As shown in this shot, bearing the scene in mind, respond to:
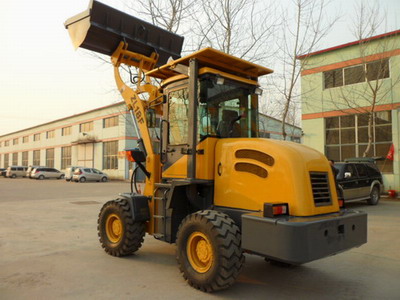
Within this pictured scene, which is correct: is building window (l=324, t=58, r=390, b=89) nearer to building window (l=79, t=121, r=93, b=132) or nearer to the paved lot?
the paved lot

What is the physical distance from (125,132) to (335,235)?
3625 centimetres

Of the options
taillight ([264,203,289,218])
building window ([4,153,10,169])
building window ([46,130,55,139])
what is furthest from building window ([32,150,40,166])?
taillight ([264,203,289,218])

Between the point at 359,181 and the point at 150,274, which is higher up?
the point at 359,181

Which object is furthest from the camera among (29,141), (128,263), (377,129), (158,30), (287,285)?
(29,141)

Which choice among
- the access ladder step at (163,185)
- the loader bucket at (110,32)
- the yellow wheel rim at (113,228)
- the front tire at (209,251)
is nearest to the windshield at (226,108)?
the access ladder step at (163,185)

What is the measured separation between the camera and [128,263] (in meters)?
5.48

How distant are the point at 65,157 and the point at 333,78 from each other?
41.9 m

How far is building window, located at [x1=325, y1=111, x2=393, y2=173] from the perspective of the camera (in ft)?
61.2

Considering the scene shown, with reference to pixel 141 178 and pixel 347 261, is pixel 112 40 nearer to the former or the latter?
pixel 141 178

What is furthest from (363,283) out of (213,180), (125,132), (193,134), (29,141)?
(29,141)

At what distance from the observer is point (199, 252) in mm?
4422

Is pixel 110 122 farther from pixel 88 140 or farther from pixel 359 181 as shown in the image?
pixel 359 181

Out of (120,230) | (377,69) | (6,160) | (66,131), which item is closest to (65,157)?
(66,131)

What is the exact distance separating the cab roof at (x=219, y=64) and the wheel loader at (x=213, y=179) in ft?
0.05
